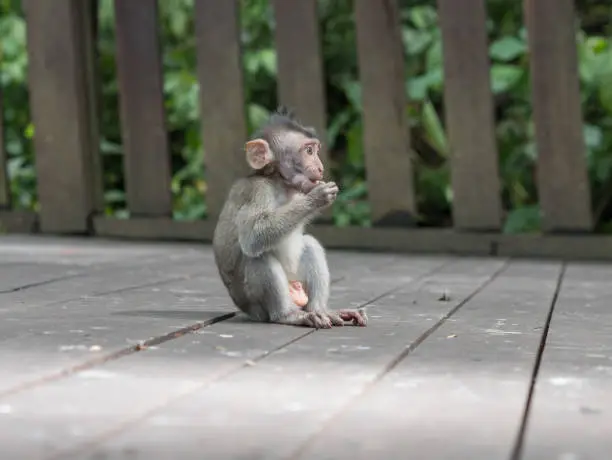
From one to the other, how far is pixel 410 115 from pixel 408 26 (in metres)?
0.79

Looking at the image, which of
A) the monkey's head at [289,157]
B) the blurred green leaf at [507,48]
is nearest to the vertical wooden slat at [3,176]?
the blurred green leaf at [507,48]

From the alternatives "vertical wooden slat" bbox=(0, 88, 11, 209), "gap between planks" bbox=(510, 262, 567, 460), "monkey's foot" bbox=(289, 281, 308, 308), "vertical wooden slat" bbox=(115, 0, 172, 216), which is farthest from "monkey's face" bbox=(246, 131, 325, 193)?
"vertical wooden slat" bbox=(0, 88, 11, 209)

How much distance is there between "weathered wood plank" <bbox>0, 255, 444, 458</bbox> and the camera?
1.67m

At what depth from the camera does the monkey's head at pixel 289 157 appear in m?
3.07

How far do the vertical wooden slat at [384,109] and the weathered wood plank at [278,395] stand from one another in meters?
2.41

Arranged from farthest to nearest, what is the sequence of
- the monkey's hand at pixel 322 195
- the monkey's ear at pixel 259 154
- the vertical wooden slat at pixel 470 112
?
the vertical wooden slat at pixel 470 112
the monkey's ear at pixel 259 154
the monkey's hand at pixel 322 195

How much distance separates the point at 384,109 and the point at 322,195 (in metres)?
2.72

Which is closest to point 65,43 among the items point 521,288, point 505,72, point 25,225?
point 25,225

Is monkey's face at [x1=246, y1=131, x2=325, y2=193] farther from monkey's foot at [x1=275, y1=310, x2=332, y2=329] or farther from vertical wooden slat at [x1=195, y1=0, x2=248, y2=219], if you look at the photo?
vertical wooden slat at [x1=195, y1=0, x2=248, y2=219]

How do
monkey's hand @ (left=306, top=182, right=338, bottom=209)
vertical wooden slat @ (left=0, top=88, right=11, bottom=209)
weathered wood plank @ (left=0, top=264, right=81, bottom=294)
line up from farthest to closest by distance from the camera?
vertical wooden slat @ (left=0, top=88, right=11, bottom=209) → weathered wood plank @ (left=0, top=264, right=81, bottom=294) → monkey's hand @ (left=306, top=182, right=338, bottom=209)

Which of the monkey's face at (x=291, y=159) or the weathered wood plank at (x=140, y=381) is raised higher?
the monkey's face at (x=291, y=159)

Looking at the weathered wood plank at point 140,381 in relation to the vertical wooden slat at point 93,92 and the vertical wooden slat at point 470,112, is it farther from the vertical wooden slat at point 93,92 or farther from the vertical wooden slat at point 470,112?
the vertical wooden slat at point 93,92

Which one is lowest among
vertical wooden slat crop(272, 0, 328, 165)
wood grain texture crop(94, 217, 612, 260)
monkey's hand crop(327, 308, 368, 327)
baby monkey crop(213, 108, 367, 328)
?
wood grain texture crop(94, 217, 612, 260)

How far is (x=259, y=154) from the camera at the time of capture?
307 centimetres
